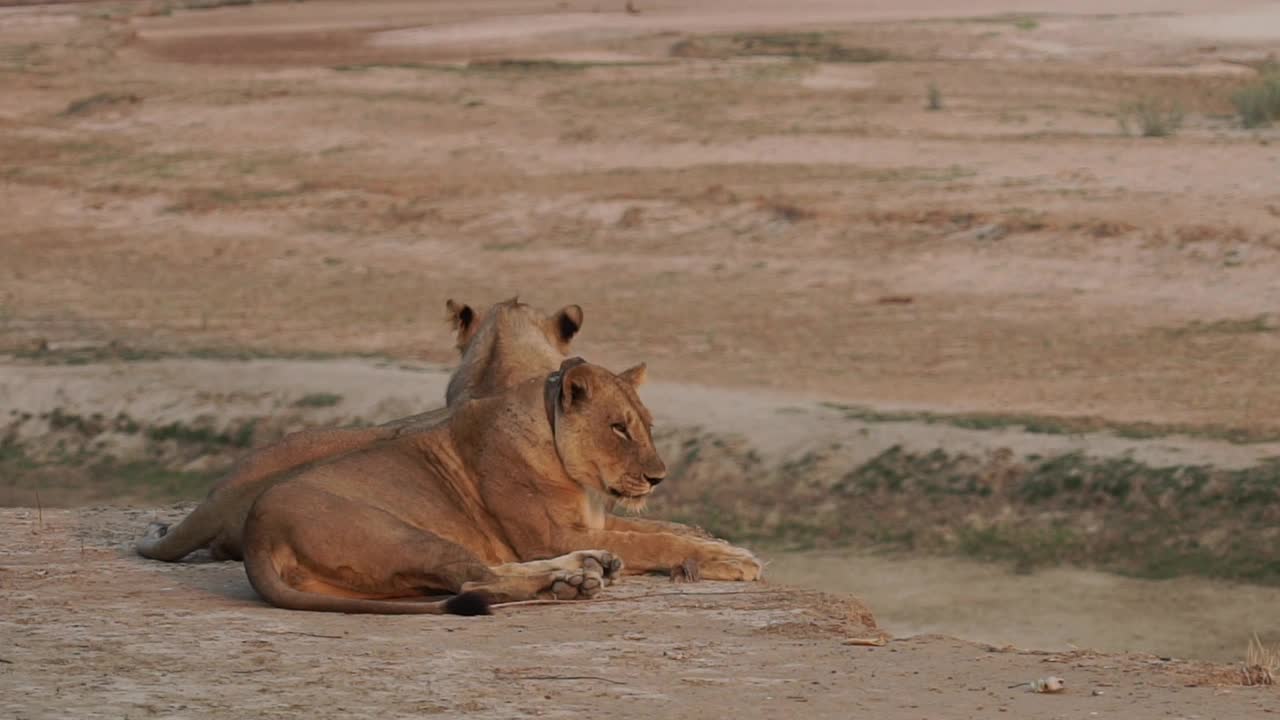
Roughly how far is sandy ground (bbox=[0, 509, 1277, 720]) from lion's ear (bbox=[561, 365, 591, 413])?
561 millimetres

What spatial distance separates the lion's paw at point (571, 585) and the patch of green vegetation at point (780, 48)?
26611mm

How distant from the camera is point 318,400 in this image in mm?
14719

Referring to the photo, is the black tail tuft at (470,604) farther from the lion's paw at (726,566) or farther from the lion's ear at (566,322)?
the lion's ear at (566,322)

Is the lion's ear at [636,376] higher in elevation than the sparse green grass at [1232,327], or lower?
higher

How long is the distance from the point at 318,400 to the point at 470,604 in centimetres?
819

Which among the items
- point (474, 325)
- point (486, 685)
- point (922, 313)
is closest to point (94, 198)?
point (922, 313)

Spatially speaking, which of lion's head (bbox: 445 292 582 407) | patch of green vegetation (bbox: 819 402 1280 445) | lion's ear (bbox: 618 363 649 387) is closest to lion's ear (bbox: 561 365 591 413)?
lion's ear (bbox: 618 363 649 387)

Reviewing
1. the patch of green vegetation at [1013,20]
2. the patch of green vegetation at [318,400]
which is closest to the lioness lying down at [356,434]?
the patch of green vegetation at [318,400]

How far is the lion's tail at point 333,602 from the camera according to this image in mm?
6684

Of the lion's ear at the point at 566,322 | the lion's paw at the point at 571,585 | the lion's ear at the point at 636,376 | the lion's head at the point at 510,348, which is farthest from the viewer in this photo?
the lion's ear at the point at 566,322

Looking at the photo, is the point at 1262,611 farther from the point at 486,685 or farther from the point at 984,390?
the point at 486,685

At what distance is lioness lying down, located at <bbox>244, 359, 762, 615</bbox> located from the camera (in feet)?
22.5

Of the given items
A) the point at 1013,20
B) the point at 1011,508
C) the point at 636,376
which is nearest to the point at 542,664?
the point at 636,376

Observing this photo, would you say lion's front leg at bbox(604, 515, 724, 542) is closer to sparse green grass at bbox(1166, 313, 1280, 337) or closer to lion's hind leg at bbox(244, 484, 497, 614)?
lion's hind leg at bbox(244, 484, 497, 614)
